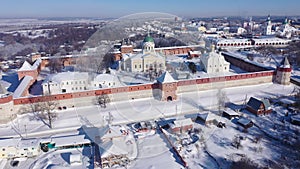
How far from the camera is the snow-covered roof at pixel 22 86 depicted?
1750 cm

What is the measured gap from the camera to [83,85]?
19.5 m

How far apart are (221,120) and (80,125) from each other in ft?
25.7

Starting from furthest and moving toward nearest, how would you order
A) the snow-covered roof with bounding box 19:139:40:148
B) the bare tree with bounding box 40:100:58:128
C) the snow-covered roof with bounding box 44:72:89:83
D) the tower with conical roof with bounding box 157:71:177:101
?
the snow-covered roof with bounding box 44:72:89:83, the tower with conical roof with bounding box 157:71:177:101, the bare tree with bounding box 40:100:58:128, the snow-covered roof with bounding box 19:139:40:148

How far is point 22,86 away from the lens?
1945cm

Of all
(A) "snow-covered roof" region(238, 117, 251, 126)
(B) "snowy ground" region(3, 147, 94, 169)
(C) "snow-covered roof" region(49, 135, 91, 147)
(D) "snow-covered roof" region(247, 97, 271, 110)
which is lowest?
(B) "snowy ground" region(3, 147, 94, 169)

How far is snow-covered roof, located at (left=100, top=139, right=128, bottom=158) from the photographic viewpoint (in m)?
11.0

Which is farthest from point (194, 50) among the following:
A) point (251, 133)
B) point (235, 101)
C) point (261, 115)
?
point (251, 133)

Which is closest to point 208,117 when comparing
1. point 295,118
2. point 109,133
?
point 295,118

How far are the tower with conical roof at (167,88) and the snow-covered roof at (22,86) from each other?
933 centimetres

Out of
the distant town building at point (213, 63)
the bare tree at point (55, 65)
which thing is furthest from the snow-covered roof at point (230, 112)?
the bare tree at point (55, 65)

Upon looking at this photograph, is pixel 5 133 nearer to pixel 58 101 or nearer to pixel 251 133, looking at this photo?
pixel 58 101

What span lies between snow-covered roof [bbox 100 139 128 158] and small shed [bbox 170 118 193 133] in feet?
10.2

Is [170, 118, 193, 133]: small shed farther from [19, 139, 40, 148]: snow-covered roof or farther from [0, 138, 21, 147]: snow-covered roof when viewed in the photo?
[0, 138, 21, 147]: snow-covered roof

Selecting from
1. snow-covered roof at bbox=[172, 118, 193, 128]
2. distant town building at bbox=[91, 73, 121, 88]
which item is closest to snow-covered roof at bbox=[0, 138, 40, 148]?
snow-covered roof at bbox=[172, 118, 193, 128]
